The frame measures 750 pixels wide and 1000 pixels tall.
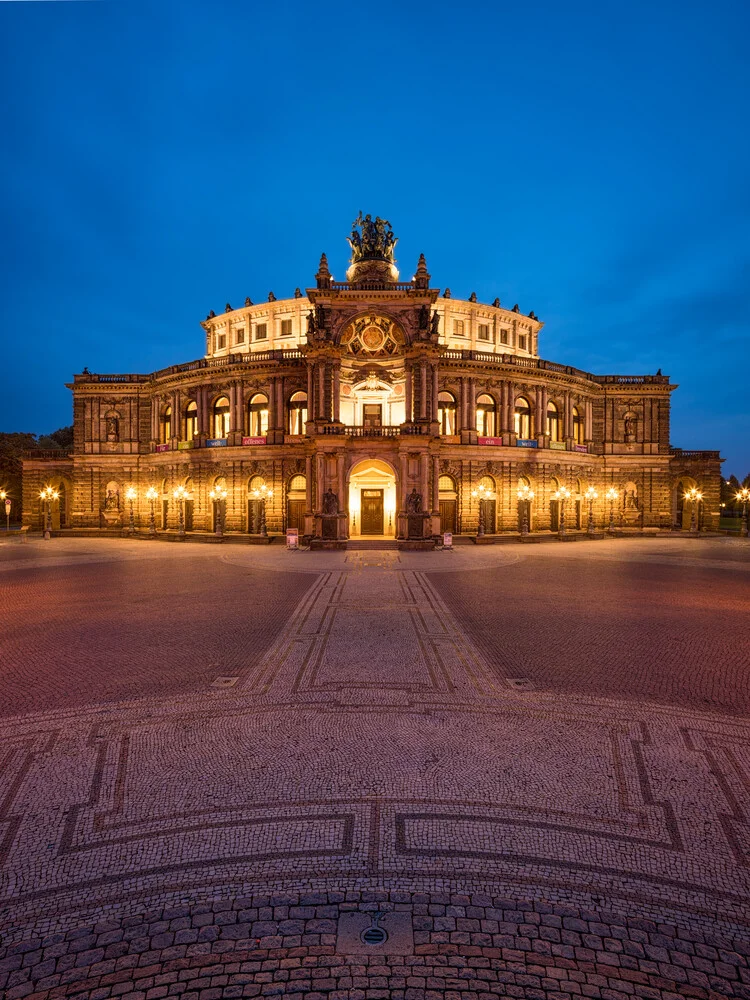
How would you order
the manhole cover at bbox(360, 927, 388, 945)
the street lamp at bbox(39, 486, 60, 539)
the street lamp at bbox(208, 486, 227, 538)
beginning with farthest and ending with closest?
the street lamp at bbox(39, 486, 60, 539) → the street lamp at bbox(208, 486, 227, 538) → the manhole cover at bbox(360, 927, 388, 945)

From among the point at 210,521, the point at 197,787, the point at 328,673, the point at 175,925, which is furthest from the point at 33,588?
the point at 210,521

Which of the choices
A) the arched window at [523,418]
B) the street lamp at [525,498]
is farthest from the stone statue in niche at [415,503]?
the arched window at [523,418]

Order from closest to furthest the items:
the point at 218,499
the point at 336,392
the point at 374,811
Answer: the point at 374,811 → the point at 336,392 → the point at 218,499

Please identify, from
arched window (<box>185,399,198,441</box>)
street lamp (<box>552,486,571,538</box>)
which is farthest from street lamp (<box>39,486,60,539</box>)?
street lamp (<box>552,486,571,538</box>)

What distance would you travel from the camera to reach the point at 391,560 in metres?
26.7

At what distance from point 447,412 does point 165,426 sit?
2753 centimetres

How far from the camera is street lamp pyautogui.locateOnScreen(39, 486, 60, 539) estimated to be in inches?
1621

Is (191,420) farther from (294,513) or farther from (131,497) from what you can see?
(294,513)

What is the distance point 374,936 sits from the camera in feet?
12.3

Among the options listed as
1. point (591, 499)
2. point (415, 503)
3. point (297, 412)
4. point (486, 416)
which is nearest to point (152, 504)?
point (297, 412)

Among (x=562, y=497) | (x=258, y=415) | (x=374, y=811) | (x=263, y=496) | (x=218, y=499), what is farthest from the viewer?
(x=562, y=497)

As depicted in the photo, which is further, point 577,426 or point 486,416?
point 577,426

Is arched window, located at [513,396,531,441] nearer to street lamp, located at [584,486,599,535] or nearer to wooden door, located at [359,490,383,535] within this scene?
street lamp, located at [584,486,599,535]

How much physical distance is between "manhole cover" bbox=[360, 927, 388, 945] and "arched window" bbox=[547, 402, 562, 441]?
1699 inches
